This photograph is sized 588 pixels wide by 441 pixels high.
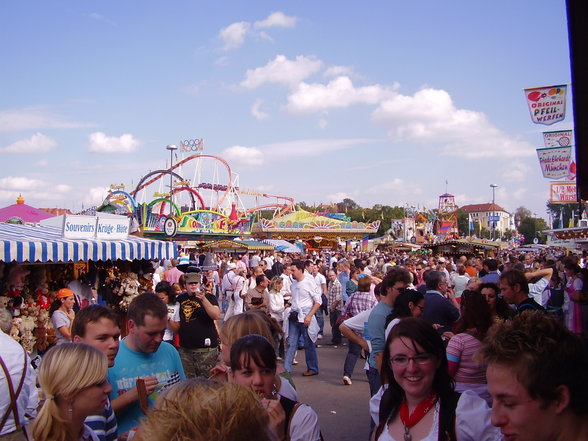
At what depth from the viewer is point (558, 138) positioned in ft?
34.6

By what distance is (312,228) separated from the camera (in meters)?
56.2

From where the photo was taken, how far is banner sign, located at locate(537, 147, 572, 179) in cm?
1011

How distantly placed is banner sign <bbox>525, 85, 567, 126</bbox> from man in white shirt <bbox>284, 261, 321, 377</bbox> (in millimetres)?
4534

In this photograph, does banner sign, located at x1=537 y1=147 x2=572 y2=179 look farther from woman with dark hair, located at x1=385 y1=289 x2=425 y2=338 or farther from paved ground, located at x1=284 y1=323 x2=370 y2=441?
woman with dark hair, located at x1=385 y1=289 x2=425 y2=338

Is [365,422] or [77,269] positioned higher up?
[77,269]

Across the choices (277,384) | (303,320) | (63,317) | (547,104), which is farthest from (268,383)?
(547,104)

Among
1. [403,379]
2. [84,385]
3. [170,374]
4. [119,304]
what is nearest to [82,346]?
[84,385]

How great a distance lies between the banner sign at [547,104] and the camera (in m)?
8.10

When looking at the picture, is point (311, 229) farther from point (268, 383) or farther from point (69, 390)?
point (69, 390)

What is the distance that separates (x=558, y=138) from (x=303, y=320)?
20.8 feet

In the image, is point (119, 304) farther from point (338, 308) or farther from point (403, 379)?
point (403, 379)

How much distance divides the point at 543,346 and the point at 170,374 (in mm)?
2415

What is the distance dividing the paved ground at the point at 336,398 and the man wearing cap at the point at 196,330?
1.60 metres

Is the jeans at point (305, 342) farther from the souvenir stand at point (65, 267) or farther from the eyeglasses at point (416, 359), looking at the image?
the eyeglasses at point (416, 359)
